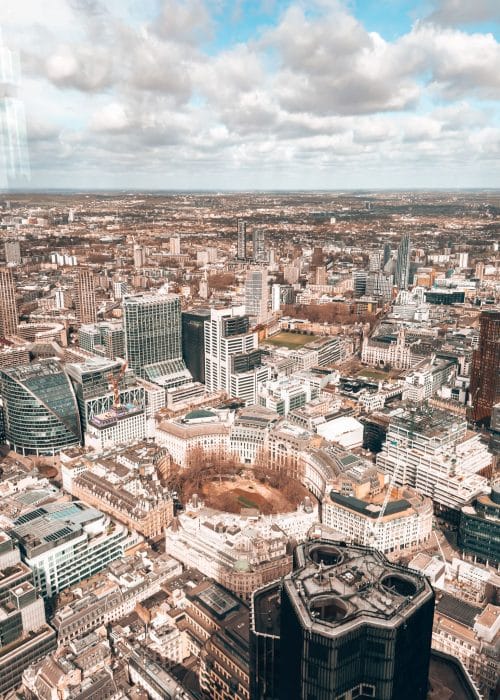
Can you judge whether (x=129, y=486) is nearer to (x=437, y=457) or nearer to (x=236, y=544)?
(x=236, y=544)

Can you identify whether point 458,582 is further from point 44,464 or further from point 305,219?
point 305,219

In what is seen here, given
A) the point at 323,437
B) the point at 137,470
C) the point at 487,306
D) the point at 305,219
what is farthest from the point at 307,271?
the point at 137,470

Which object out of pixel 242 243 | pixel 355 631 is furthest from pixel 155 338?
pixel 242 243

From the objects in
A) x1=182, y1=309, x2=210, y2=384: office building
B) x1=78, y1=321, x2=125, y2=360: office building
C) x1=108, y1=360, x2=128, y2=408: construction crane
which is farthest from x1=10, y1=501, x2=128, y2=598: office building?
x1=78, y1=321, x2=125, y2=360: office building

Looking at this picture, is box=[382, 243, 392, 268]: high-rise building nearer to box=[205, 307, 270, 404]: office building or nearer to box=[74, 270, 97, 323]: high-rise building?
box=[74, 270, 97, 323]: high-rise building

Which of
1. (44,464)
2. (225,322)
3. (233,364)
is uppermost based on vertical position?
(225,322)
